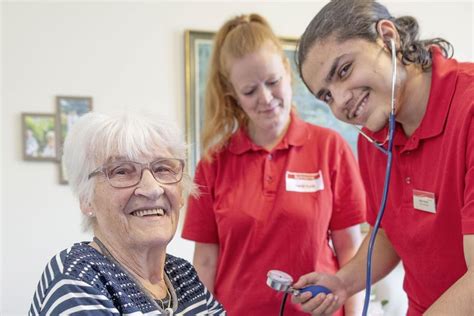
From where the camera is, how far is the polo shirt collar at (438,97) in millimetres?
1054

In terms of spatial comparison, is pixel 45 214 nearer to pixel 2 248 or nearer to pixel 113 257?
pixel 2 248

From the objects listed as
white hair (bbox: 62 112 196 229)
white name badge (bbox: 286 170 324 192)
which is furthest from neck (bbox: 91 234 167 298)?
white name badge (bbox: 286 170 324 192)

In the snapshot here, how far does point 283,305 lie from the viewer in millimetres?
1354

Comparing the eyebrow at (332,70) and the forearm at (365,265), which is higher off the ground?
the eyebrow at (332,70)

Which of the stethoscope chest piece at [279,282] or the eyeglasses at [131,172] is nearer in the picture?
the eyeglasses at [131,172]

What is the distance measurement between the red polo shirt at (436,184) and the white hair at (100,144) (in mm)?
617

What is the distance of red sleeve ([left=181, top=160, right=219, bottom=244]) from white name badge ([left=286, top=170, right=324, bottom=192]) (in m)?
0.26

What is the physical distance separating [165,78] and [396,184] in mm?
1611

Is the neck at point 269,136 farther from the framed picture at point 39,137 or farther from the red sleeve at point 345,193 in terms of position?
the framed picture at point 39,137

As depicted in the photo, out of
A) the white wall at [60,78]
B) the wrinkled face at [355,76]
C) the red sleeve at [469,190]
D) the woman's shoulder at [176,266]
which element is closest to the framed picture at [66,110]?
the white wall at [60,78]

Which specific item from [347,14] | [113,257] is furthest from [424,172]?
[113,257]

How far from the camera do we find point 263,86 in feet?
4.93

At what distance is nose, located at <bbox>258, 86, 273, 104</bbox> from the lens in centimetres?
149

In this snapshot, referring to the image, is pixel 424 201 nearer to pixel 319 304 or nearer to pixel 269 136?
pixel 319 304
